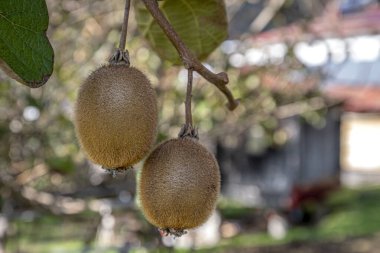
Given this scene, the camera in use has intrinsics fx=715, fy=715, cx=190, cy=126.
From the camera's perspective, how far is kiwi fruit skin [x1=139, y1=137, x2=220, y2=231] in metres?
1.06

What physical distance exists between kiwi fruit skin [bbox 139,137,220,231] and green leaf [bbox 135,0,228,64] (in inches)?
11.6

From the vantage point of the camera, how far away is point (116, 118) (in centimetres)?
102

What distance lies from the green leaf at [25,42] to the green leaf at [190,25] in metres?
0.35

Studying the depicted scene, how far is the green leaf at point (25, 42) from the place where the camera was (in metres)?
0.97

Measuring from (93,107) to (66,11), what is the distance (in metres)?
2.41

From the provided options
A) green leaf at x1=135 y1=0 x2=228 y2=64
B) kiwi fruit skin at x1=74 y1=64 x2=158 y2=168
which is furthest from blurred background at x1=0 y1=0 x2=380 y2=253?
green leaf at x1=135 y1=0 x2=228 y2=64

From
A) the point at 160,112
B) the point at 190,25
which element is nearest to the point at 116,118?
the point at 190,25

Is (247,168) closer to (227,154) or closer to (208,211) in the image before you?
(227,154)

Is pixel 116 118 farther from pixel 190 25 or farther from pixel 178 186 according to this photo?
pixel 190 25

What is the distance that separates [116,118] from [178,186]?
14 centimetres

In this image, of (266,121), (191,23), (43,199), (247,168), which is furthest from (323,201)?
(191,23)

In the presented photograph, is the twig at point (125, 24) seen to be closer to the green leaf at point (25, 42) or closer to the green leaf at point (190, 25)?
the green leaf at point (25, 42)

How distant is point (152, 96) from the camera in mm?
1058

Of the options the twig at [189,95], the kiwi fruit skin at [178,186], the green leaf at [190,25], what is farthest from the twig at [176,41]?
the green leaf at [190,25]
